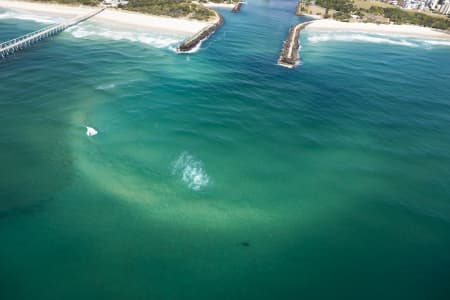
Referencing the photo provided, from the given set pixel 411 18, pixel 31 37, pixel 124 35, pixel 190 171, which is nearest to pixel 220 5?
pixel 124 35

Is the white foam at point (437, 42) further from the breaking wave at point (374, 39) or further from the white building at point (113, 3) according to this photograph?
the white building at point (113, 3)

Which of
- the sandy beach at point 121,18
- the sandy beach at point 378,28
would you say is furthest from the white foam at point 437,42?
the sandy beach at point 121,18

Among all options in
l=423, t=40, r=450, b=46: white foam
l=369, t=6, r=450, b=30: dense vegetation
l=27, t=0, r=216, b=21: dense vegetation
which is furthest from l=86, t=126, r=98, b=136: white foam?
l=369, t=6, r=450, b=30: dense vegetation

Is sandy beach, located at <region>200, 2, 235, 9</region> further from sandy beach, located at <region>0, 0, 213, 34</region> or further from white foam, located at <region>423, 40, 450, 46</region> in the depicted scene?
white foam, located at <region>423, 40, 450, 46</region>

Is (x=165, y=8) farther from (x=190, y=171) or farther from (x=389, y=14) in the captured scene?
(x=389, y=14)

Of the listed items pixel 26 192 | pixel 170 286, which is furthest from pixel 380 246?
pixel 26 192

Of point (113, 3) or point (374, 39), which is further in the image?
point (113, 3)

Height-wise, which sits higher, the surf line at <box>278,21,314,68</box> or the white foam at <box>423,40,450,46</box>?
the white foam at <box>423,40,450,46</box>
